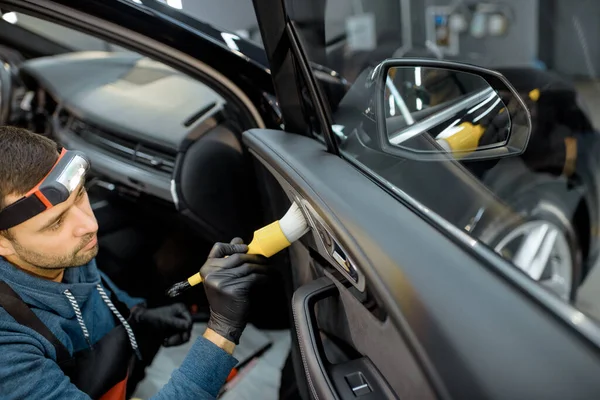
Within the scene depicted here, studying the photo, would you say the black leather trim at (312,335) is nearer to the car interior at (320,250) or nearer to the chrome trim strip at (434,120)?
the car interior at (320,250)

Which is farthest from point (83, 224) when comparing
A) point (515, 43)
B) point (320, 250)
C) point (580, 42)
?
point (515, 43)

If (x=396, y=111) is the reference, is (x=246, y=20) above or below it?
above

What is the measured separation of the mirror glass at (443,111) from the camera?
3.29 ft

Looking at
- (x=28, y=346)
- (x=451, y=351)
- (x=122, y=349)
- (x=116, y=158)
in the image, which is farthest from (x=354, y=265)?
(x=116, y=158)

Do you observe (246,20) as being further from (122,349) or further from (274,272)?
(122,349)

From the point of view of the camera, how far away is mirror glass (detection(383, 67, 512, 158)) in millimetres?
1002

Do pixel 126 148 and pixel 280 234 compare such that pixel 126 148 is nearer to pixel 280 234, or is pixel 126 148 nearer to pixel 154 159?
pixel 154 159

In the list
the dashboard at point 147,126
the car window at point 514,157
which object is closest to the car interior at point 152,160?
the dashboard at point 147,126

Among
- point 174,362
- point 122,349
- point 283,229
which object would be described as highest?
point 283,229

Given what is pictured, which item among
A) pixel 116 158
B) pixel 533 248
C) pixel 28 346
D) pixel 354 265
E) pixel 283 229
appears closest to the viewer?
pixel 354 265

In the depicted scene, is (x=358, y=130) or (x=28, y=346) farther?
(x=358, y=130)

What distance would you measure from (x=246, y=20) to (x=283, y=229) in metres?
0.57

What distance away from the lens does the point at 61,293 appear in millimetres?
1255

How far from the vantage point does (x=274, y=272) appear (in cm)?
130
